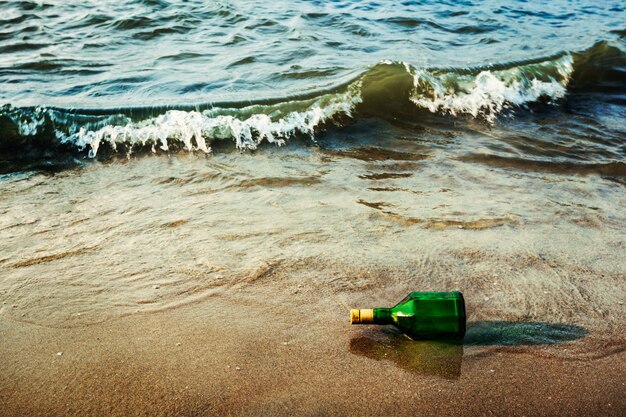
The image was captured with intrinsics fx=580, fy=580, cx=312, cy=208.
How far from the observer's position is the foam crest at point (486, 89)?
5.96 metres

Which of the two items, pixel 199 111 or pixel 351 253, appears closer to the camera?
pixel 351 253

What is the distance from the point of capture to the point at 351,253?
111 inches

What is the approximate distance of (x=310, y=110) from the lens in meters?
5.49

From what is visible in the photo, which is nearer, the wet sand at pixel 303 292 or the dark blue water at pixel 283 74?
the wet sand at pixel 303 292

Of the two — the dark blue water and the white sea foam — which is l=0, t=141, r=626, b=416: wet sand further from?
the dark blue water

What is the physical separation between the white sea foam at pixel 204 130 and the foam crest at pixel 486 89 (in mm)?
1304

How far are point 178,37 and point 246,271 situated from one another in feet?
21.2

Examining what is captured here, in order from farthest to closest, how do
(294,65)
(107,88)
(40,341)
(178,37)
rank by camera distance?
(178,37)
(294,65)
(107,88)
(40,341)

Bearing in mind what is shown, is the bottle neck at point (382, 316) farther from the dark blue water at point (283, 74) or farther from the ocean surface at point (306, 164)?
the dark blue water at point (283, 74)

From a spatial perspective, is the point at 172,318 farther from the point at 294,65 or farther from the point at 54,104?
the point at 294,65

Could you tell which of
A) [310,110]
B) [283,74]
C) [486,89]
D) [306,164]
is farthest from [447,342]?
[283,74]

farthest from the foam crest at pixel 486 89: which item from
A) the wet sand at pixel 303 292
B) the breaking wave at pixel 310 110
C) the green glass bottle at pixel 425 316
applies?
the green glass bottle at pixel 425 316

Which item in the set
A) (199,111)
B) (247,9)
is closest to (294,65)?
(199,111)

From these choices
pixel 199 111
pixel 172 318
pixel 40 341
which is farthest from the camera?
pixel 199 111
